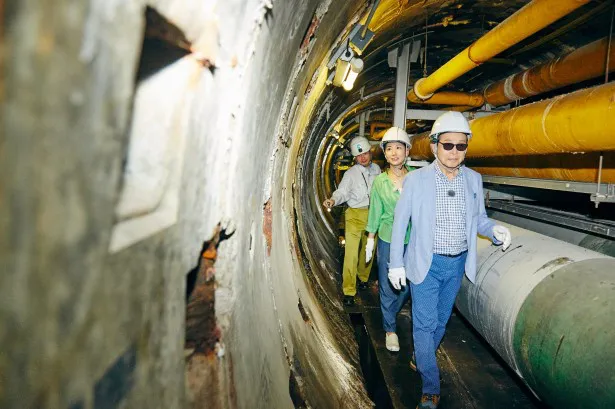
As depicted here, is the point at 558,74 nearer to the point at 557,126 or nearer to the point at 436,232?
the point at 557,126

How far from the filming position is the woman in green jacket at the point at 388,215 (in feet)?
12.2

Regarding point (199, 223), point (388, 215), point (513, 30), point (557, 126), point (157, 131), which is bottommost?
point (199, 223)

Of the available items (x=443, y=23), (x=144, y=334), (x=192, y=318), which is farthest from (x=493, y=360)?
(x=443, y=23)

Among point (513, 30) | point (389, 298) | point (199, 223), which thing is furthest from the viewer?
point (389, 298)

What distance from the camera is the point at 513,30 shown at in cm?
289

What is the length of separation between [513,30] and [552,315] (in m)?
2.17

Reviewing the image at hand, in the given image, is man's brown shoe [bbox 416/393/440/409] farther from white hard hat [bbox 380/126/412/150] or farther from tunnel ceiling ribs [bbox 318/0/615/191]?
white hard hat [bbox 380/126/412/150]

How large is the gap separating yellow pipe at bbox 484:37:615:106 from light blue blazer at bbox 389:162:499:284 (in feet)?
5.97

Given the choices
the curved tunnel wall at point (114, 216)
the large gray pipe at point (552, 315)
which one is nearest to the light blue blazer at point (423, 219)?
the large gray pipe at point (552, 315)

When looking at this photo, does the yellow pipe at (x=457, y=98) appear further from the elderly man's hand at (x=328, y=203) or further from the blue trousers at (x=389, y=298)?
the blue trousers at (x=389, y=298)

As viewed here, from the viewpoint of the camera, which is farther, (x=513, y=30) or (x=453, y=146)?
(x=513, y=30)

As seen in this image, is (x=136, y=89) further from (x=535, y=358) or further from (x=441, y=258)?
(x=535, y=358)

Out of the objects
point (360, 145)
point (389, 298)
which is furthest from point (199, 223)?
point (360, 145)

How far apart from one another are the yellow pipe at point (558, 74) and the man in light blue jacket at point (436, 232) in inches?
69.8
